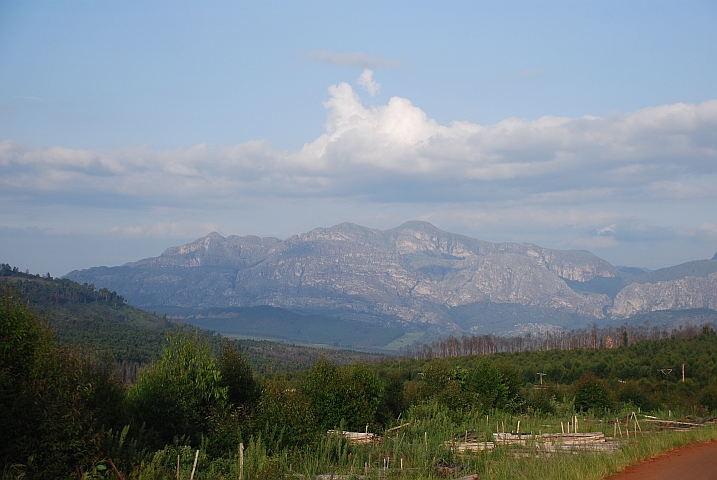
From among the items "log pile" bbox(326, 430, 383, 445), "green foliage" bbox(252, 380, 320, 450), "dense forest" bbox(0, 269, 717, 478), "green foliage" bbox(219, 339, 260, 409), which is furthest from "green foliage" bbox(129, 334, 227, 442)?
"log pile" bbox(326, 430, 383, 445)

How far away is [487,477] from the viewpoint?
62.5 feet

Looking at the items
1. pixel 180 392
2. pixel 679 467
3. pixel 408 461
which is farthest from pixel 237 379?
pixel 679 467

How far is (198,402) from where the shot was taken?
91.0 ft

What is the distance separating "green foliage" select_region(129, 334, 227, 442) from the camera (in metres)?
26.5

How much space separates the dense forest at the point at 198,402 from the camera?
53.7 ft

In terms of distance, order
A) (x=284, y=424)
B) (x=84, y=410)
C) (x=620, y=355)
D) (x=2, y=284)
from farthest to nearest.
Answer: (x=620, y=355) < (x=284, y=424) < (x=2, y=284) < (x=84, y=410)

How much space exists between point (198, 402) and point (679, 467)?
63.0ft

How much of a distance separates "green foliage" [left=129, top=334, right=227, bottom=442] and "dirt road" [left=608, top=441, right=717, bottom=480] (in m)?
17.2

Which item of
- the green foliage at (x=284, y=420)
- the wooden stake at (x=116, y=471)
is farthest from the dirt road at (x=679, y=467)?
the wooden stake at (x=116, y=471)

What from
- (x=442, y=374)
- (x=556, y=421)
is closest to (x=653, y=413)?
(x=556, y=421)

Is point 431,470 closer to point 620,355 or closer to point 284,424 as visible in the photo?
point 284,424

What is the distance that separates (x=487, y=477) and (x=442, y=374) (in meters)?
27.3

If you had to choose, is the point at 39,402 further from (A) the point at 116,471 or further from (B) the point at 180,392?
(B) the point at 180,392

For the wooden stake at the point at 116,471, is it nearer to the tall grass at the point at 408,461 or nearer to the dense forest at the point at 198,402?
the dense forest at the point at 198,402
